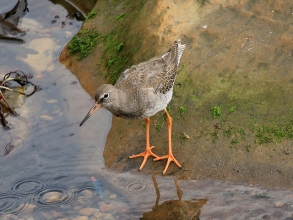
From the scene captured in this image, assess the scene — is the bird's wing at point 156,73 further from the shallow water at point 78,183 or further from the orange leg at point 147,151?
the shallow water at point 78,183

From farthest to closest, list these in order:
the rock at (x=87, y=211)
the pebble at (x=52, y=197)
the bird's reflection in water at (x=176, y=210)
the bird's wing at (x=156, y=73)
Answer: the bird's wing at (x=156, y=73), the pebble at (x=52, y=197), the rock at (x=87, y=211), the bird's reflection in water at (x=176, y=210)

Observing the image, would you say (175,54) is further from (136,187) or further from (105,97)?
(136,187)

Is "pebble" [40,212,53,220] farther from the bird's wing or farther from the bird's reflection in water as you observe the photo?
the bird's wing

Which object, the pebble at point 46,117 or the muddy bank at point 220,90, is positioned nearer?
the muddy bank at point 220,90

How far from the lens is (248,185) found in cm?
791

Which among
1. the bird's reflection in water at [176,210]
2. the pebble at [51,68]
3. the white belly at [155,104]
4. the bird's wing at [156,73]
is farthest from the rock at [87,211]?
the pebble at [51,68]

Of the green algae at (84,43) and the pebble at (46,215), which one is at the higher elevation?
the green algae at (84,43)

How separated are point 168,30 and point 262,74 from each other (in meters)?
1.98

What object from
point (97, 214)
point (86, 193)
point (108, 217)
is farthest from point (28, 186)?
point (108, 217)

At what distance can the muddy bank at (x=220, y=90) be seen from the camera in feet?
26.8

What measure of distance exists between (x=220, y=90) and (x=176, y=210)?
2.25m

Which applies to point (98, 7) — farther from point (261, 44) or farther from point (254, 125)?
point (254, 125)

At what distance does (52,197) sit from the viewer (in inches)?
331

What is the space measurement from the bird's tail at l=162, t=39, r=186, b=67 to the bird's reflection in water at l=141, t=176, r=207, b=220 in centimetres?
223
